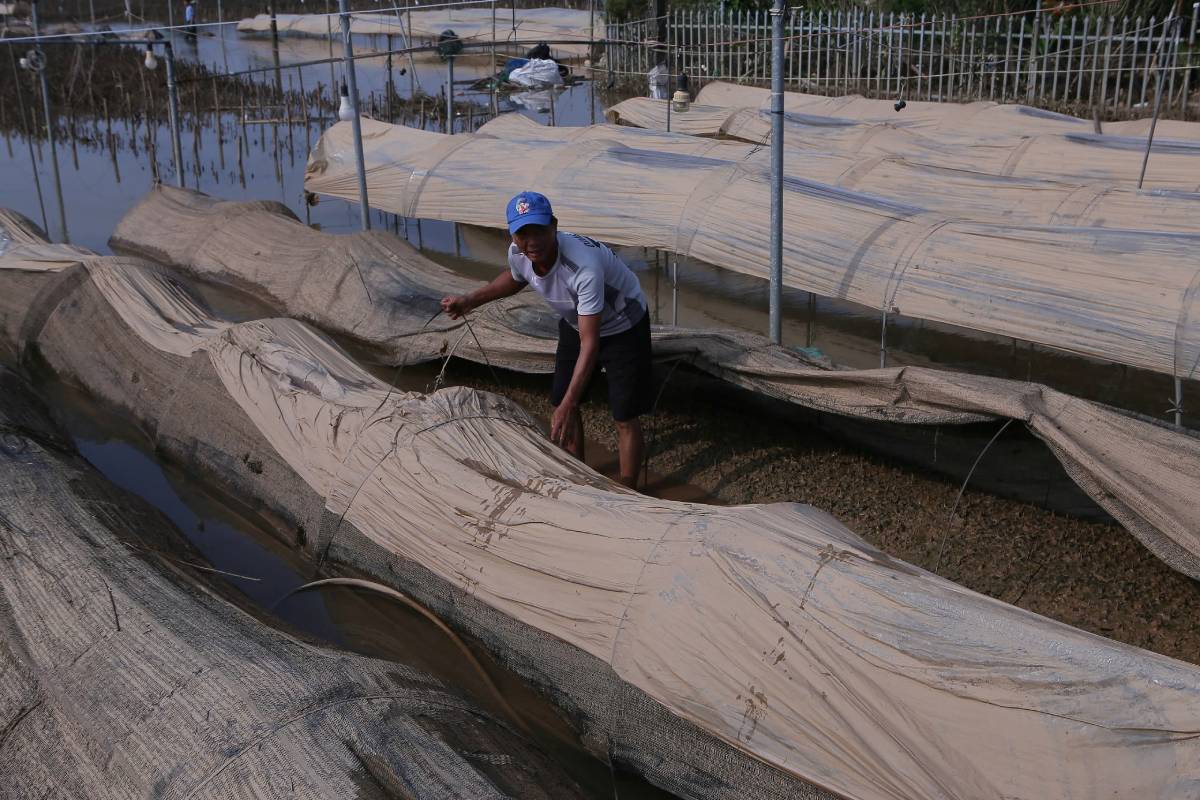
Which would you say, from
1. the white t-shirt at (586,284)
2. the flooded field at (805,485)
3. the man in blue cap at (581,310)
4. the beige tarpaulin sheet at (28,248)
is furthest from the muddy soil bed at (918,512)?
the beige tarpaulin sheet at (28,248)

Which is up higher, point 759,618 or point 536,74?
point 536,74

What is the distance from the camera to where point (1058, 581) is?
4594 mm

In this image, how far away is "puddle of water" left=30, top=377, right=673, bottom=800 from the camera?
13.2 ft

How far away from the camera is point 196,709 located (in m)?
3.05

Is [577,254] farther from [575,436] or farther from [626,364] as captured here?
[575,436]

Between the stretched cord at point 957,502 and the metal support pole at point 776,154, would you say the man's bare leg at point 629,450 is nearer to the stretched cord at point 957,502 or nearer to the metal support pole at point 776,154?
the metal support pole at point 776,154

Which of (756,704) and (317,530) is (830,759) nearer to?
(756,704)

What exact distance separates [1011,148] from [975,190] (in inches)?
Answer: 76.8

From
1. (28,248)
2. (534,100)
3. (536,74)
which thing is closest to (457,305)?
(28,248)

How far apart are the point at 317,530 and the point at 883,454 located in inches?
108

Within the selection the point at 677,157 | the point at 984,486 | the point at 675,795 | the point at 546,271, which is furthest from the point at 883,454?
the point at 677,157

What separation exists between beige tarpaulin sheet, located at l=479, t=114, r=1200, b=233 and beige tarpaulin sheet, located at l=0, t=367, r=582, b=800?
5598 mm

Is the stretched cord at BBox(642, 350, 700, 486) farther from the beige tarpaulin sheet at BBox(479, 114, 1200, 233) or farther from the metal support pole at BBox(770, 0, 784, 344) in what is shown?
the beige tarpaulin sheet at BBox(479, 114, 1200, 233)

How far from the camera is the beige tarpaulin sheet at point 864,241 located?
19.6 ft
